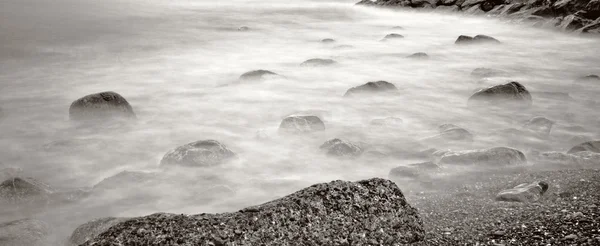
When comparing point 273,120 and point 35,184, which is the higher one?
point 35,184

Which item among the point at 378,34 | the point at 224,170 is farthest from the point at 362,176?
the point at 378,34

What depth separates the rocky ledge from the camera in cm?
1253

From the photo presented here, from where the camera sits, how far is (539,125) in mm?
5023

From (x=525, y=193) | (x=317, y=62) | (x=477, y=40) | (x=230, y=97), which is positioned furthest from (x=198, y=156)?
(x=477, y=40)

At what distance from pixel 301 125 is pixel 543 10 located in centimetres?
1227

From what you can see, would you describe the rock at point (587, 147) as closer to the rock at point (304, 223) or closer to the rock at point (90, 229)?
the rock at point (304, 223)

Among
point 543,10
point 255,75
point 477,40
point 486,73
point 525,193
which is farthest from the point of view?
point 543,10

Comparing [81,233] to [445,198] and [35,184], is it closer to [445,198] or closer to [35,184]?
[35,184]

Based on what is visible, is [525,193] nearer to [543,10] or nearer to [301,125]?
[301,125]

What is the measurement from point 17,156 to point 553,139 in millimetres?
4964

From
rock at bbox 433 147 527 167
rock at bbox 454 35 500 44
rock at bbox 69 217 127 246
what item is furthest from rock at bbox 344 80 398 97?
rock at bbox 454 35 500 44

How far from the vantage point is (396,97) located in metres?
6.46

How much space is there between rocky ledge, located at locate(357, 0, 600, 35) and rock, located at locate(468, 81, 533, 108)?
7.71 meters

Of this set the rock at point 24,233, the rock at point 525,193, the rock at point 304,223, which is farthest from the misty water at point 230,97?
the rock at point 304,223
